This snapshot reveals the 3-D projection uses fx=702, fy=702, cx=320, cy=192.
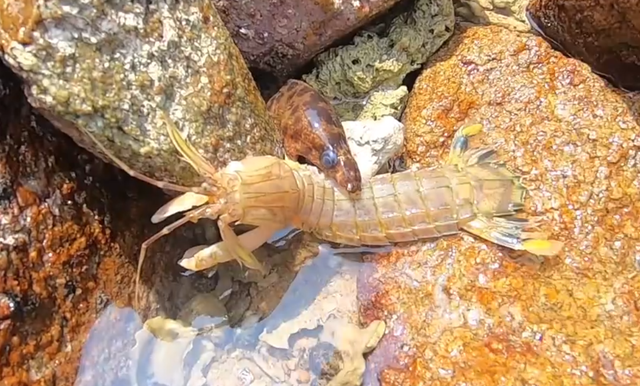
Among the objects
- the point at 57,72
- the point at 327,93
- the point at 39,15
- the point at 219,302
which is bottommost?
the point at 219,302

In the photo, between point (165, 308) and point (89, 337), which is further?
point (165, 308)

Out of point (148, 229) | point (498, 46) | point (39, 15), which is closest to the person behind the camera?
point (39, 15)

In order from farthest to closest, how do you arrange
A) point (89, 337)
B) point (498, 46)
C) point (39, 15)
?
point (498, 46) → point (89, 337) → point (39, 15)

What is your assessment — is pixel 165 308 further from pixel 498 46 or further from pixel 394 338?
pixel 498 46

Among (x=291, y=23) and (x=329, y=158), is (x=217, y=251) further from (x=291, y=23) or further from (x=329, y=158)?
(x=291, y=23)

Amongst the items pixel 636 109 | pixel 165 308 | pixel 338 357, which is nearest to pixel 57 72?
pixel 165 308

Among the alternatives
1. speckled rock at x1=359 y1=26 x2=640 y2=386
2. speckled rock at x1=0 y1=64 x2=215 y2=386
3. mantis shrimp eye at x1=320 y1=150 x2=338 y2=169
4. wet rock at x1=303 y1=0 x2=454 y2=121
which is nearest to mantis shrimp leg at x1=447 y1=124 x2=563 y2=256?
speckled rock at x1=359 y1=26 x2=640 y2=386

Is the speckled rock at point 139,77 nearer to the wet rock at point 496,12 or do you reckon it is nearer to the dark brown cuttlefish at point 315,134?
the dark brown cuttlefish at point 315,134

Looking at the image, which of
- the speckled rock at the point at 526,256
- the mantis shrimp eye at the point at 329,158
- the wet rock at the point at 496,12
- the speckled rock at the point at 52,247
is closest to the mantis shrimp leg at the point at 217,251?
the speckled rock at the point at 52,247

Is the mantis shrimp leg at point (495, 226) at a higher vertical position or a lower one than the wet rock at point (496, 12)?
lower
